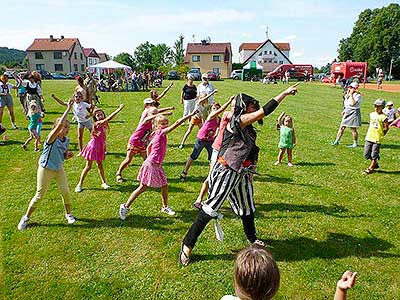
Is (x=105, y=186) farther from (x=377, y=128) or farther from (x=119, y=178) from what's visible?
(x=377, y=128)

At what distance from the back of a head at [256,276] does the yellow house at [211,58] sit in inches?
2836

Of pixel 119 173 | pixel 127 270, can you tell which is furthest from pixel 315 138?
pixel 127 270

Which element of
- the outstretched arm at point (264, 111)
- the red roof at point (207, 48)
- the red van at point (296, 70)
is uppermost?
the red roof at point (207, 48)

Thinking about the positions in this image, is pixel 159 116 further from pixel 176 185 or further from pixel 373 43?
pixel 373 43

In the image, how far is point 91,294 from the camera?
4.09 meters

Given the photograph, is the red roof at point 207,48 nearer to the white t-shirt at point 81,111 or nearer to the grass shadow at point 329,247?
the white t-shirt at point 81,111

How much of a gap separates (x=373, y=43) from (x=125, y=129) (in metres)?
66.4

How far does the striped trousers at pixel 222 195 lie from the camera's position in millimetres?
4387

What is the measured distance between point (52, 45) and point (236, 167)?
89.9 meters

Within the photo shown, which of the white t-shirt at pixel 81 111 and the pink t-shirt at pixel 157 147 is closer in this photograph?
the pink t-shirt at pixel 157 147

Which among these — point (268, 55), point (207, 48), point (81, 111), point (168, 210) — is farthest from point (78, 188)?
point (268, 55)

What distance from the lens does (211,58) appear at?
240 ft

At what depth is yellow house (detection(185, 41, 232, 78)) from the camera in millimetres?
72500

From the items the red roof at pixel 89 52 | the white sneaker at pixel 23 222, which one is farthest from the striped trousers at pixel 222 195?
the red roof at pixel 89 52
